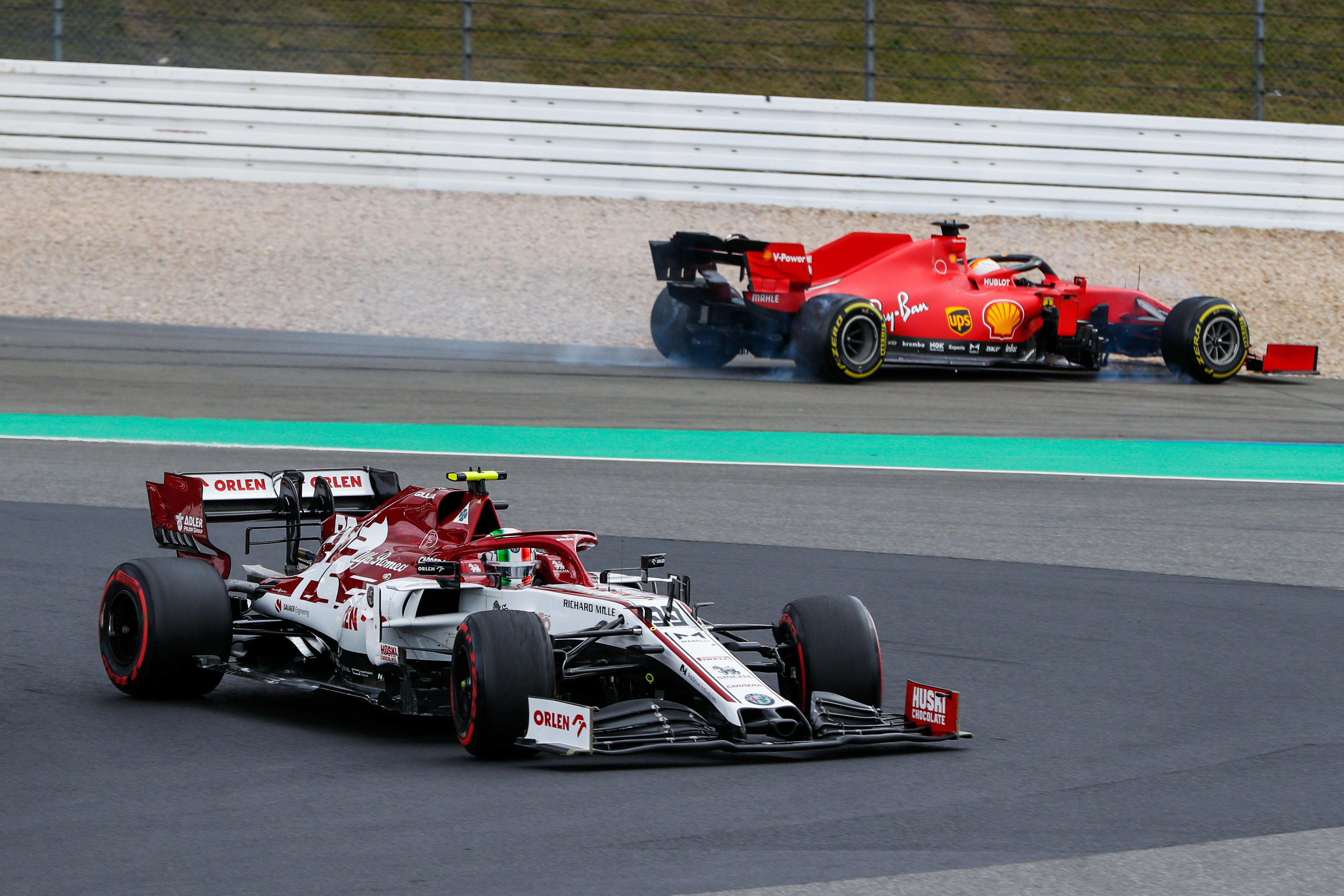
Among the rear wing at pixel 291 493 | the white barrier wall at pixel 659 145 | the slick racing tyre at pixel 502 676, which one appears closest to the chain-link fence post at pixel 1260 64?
the white barrier wall at pixel 659 145

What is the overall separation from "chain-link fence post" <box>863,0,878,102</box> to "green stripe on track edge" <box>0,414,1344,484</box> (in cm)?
910

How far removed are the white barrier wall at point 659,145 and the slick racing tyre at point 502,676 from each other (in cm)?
1661

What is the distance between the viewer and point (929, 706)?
624cm

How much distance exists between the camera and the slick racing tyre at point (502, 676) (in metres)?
5.74

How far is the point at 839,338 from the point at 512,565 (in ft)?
36.2

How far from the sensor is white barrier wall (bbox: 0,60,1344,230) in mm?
21578

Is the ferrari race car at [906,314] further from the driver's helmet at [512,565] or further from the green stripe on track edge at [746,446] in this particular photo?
the driver's helmet at [512,565]

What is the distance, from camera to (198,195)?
21969mm

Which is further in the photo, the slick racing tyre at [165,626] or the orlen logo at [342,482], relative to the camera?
the orlen logo at [342,482]

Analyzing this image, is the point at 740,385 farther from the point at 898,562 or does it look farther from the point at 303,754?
the point at 303,754

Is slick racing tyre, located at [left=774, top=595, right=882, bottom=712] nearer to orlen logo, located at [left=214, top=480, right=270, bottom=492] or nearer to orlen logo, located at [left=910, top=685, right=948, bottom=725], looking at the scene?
orlen logo, located at [left=910, top=685, right=948, bottom=725]

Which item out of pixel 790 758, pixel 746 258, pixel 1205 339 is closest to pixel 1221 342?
pixel 1205 339

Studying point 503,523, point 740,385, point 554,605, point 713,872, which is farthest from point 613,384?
point 713,872

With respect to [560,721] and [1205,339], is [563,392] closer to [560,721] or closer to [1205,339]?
[1205,339]
